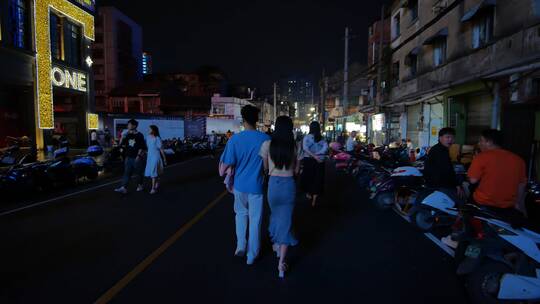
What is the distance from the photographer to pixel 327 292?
13.6ft

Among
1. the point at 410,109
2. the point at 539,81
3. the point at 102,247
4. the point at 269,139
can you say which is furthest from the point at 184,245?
the point at 410,109

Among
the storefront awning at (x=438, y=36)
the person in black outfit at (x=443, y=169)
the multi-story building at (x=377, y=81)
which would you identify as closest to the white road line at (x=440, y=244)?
the person in black outfit at (x=443, y=169)

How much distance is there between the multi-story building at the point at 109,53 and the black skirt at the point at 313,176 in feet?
161

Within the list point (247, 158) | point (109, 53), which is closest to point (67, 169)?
point (247, 158)

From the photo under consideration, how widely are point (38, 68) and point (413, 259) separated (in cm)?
2234

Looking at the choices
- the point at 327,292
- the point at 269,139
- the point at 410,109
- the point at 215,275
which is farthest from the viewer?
the point at 410,109

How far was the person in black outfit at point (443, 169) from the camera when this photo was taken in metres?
5.98

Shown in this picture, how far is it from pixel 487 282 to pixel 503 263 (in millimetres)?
241

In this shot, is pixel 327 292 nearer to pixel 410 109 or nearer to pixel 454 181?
pixel 454 181

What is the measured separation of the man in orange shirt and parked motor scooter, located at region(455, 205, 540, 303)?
56cm

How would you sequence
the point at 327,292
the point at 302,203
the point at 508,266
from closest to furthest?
1. the point at 508,266
2. the point at 327,292
3. the point at 302,203

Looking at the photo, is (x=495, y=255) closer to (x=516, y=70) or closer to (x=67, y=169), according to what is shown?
(x=516, y=70)

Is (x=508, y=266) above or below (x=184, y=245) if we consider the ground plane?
above

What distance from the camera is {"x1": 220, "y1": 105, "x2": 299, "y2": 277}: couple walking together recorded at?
15.1ft
